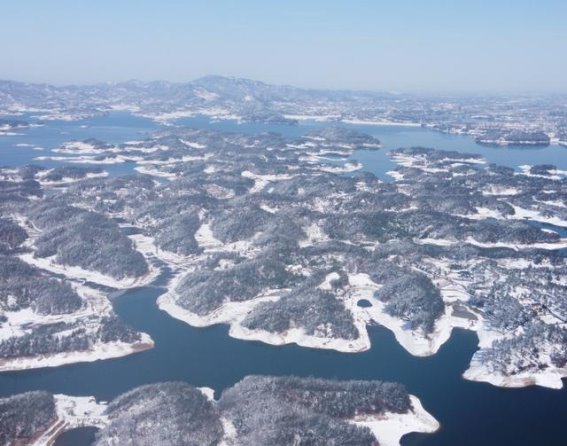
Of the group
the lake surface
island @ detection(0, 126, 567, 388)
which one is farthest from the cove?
island @ detection(0, 126, 567, 388)

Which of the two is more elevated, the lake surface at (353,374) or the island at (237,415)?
the island at (237,415)

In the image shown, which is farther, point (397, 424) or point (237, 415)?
point (397, 424)

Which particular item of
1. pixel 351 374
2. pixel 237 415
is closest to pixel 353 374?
pixel 351 374

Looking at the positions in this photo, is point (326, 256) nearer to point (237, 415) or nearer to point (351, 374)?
Answer: point (351, 374)

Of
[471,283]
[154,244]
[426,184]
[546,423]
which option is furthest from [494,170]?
[546,423]

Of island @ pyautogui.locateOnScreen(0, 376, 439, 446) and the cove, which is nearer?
island @ pyautogui.locateOnScreen(0, 376, 439, 446)

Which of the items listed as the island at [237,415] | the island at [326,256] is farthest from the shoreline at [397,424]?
the island at [326,256]

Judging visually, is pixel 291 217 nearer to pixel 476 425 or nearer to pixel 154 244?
pixel 154 244

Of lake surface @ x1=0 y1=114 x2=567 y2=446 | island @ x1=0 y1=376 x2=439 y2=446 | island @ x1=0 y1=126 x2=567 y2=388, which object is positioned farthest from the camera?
island @ x1=0 y1=126 x2=567 y2=388

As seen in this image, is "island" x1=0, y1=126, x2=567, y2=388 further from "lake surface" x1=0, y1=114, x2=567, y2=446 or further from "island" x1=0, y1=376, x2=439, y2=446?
"island" x1=0, y1=376, x2=439, y2=446

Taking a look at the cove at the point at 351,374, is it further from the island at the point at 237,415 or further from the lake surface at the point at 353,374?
the island at the point at 237,415

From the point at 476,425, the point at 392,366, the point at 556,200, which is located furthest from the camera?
the point at 556,200
